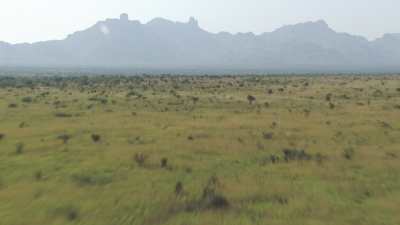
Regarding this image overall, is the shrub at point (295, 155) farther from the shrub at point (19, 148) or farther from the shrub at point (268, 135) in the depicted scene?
the shrub at point (19, 148)

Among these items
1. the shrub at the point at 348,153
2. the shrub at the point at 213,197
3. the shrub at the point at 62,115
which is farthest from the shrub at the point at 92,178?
the shrub at the point at 62,115

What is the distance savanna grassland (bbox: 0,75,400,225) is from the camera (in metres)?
10.4

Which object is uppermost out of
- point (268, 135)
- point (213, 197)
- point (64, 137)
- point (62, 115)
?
point (213, 197)

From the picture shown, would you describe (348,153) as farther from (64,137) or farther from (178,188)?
(64,137)

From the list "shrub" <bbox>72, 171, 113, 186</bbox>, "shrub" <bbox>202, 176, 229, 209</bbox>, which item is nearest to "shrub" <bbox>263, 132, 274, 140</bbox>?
"shrub" <bbox>202, 176, 229, 209</bbox>

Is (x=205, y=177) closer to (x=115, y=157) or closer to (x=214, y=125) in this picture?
(x=115, y=157)

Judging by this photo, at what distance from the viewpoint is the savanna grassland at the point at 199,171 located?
10.4 meters

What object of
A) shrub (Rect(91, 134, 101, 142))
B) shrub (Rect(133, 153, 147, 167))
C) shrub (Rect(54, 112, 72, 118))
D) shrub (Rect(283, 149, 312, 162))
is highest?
shrub (Rect(283, 149, 312, 162))

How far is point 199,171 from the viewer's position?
1453 cm

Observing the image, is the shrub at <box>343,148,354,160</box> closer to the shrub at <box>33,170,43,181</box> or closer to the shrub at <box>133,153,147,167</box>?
the shrub at <box>133,153,147,167</box>

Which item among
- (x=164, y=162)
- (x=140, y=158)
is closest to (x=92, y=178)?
(x=140, y=158)

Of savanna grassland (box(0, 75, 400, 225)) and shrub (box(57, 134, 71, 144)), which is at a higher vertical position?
savanna grassland (box(0, 75, 400, 225))

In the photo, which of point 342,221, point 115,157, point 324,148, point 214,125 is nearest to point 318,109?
point 214,125

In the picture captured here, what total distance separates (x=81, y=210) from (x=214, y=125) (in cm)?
1549
